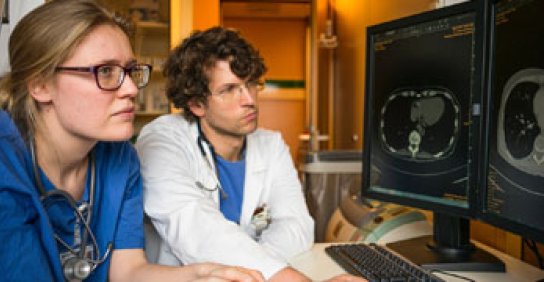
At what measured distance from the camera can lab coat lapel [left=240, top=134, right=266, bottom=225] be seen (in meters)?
1.53

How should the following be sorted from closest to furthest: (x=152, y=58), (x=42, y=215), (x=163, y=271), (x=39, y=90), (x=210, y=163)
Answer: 1. (x=42, y=215)
2. (x=39, y=90)
3. (x=163, y=271)
4. (x=210, y=163)
5. (x=152, y=58)

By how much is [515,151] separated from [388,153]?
400 millimetres

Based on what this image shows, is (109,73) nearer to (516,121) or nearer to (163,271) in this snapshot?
(163,271)

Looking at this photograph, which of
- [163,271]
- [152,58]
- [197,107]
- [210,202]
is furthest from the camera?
[152,58]

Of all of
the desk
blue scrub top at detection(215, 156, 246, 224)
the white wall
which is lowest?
the desk

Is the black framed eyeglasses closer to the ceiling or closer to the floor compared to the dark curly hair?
closer to the floor

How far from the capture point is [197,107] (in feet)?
5.30

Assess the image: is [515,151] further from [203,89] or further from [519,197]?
[203,89]

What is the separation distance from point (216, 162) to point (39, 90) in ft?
2.00

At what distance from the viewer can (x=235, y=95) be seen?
1.57m

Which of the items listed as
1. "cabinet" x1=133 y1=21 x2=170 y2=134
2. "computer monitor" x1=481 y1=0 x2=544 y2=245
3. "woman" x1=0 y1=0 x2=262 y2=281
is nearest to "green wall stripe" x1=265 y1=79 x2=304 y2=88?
"cabinet" x1=133 y1=21 x2=170 y2=134

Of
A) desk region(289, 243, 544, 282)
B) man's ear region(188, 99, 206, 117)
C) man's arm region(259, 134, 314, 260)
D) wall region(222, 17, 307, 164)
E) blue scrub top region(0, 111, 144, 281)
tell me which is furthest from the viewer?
wall region(222, 17, 307, 164)

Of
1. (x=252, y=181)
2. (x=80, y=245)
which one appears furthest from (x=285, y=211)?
(x=80, y=245)

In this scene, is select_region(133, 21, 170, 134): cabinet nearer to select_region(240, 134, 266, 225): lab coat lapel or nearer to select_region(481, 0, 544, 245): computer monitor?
select_region(240, 134, 266, 225): lab coat lapel
